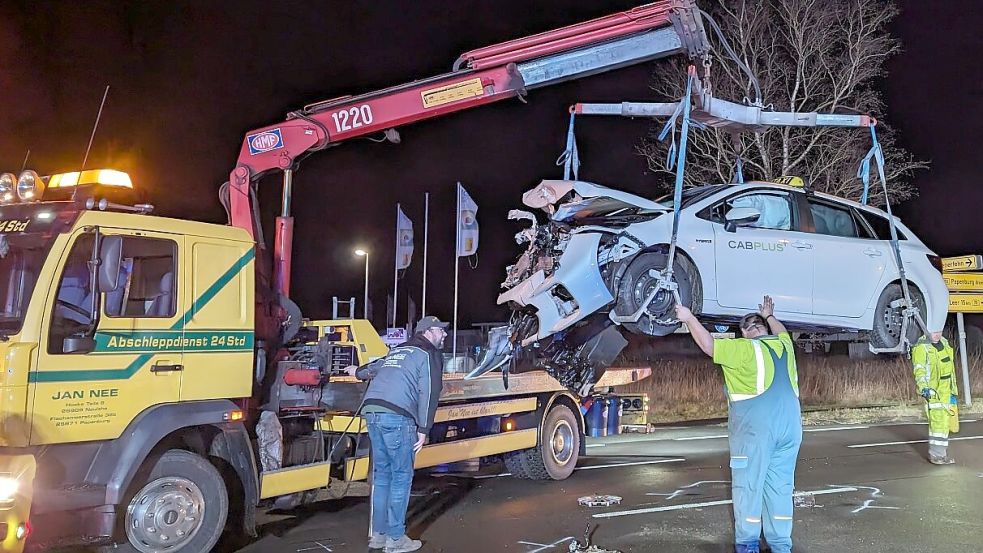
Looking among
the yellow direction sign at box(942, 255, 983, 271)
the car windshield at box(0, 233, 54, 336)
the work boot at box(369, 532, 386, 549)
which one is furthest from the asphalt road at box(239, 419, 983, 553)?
the yellow direction sign at box(942, 255, 983, 271)

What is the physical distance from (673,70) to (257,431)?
17.6 meters

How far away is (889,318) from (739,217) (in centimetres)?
219

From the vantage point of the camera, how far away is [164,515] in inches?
224

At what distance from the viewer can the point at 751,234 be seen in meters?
7.80

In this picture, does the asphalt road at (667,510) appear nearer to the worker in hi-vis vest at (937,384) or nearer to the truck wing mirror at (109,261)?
the worker in hi-vis vest at (937,384)

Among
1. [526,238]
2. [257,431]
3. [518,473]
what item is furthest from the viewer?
[518,473]

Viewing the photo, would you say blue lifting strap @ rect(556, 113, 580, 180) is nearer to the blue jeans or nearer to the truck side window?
the blue jeans

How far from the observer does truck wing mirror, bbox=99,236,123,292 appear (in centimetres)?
510

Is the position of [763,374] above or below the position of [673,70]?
below

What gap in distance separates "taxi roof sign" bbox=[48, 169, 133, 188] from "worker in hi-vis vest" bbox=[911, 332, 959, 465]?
27.1 ft

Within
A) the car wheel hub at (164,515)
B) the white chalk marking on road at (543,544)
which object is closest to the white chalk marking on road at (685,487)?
the white chalk marking on road at (543,544)

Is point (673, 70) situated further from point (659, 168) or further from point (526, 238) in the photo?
point (526, 238)

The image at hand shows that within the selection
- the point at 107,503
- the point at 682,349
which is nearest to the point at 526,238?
the point at 107,503

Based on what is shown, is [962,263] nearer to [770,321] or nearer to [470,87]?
[770,321]
